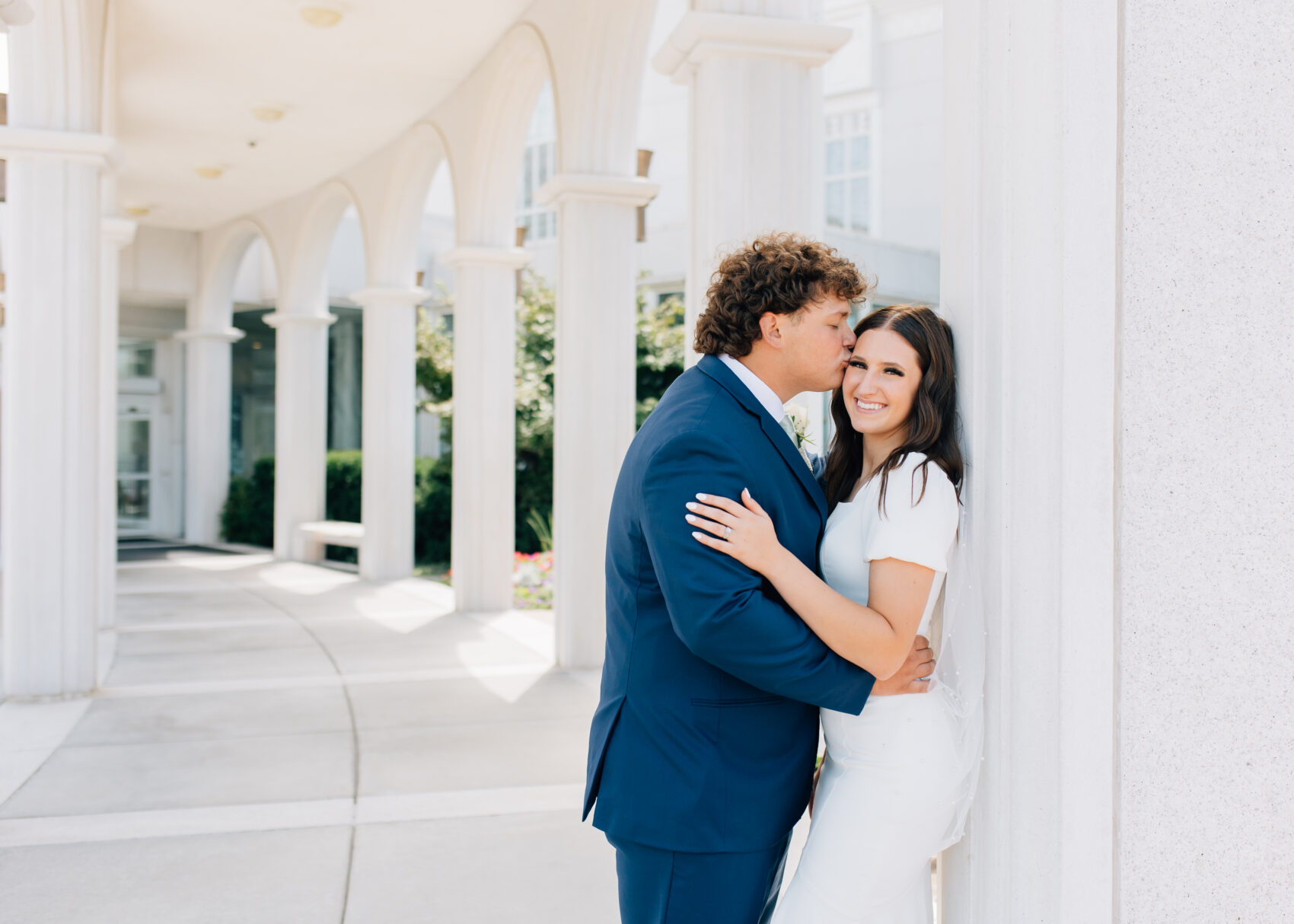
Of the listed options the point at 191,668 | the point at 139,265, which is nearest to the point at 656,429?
the point at 191,668

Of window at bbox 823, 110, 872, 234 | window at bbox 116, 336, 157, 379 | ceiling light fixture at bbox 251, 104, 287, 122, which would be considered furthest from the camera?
window at bbox 823, 110, 872, 234

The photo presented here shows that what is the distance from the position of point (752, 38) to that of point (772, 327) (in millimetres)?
2917

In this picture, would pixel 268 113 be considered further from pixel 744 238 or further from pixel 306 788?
pixel 744 238

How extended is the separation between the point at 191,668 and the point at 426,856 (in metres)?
4.10

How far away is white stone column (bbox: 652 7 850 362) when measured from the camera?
455 centimetres

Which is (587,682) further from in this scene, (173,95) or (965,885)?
(173,95)

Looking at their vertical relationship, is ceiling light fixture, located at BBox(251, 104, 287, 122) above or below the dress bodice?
above

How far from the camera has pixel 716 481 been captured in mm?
1935

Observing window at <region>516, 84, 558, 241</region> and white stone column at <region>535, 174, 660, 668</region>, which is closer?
white stone column at <region>535, 174, 660, 668</region>

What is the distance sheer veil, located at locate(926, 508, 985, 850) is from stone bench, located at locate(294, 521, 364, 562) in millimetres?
11552

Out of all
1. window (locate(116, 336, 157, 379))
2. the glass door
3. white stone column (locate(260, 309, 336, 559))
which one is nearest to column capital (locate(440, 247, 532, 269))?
white stone column (locate(260, 309, 336, 559))

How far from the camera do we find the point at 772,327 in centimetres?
209

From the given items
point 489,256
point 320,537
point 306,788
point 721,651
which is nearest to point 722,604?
point 721,651

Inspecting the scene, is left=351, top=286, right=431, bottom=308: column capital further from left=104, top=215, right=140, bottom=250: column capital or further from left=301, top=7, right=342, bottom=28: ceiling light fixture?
left=301, top=7, right=342, bottom=28: ceiling light fixture
